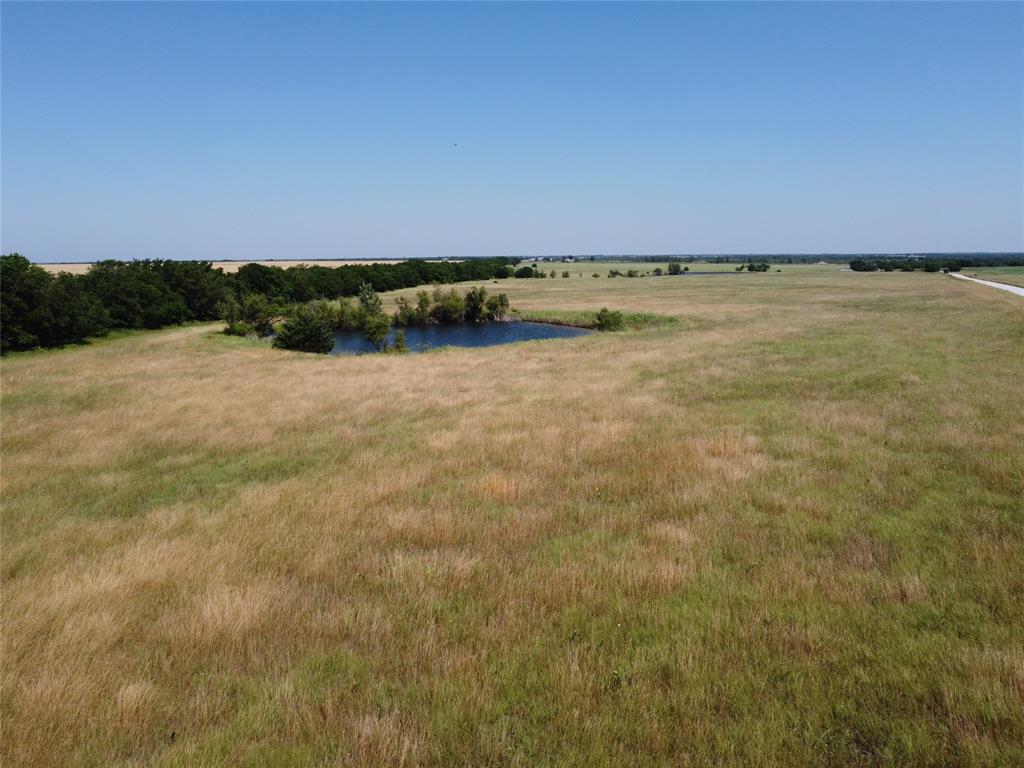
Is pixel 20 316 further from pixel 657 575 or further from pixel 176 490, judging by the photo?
pixel 657 575

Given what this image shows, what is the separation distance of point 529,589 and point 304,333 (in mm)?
46793

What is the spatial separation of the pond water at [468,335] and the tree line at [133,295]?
12.5 meters

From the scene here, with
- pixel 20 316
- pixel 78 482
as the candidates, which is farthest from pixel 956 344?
pixel 20 316

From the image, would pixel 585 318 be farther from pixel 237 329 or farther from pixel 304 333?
pixel 237 329

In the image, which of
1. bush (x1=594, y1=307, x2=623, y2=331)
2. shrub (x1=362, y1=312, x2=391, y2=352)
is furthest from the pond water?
bush (x1=594, y1=307, x2=623, y2=331)

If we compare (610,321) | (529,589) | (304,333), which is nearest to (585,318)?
(610,321)

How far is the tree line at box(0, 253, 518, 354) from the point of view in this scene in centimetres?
4419

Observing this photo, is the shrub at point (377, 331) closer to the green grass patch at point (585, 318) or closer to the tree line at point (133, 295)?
the tree line at point (133, 295)

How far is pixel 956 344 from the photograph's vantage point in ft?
93.9

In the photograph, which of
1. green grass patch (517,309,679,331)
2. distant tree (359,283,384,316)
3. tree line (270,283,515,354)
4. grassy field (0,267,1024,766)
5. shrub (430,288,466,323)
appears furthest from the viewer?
shrub (430,288,466,323)

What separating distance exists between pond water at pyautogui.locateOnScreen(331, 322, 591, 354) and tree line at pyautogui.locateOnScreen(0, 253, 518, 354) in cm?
1253

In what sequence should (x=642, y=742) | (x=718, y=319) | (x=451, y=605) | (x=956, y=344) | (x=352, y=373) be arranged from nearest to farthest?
1. (x=642, y=742)
2. (x=451, y=605)
3. (x=956, y=344)
4. (x=352, y=373)
5. (x=718, y=319)

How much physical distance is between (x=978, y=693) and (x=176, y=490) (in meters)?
14.0

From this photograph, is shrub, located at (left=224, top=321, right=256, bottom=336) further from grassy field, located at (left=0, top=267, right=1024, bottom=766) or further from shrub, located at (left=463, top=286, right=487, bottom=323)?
grassy field, located at (left=0, top=267, right=1024, bottom=766)
